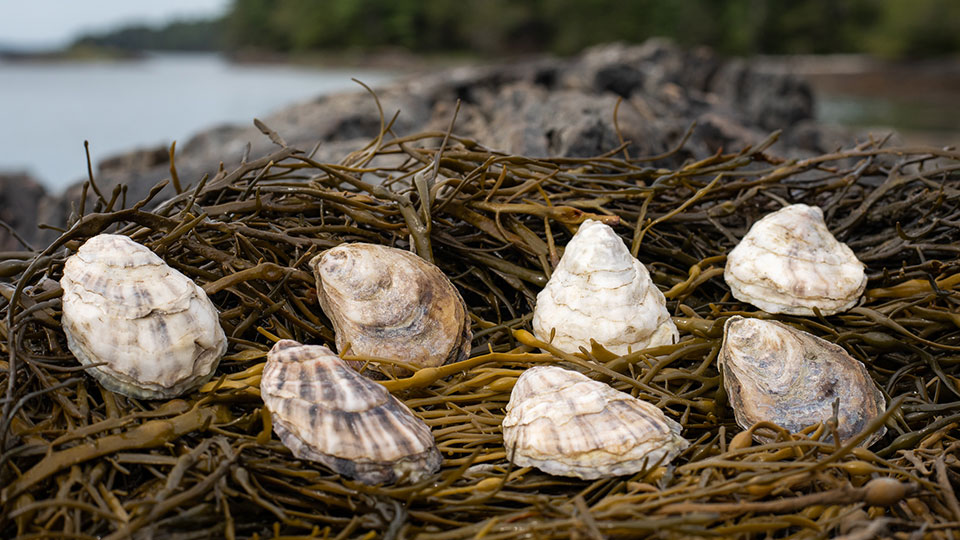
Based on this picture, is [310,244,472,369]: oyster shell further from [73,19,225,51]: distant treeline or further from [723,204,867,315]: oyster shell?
[73,19,225,51]: distant treeline

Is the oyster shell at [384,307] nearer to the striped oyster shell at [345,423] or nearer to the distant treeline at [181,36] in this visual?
the striped oyster shell at [345,423]

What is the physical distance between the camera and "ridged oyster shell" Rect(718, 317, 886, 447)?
1.43 m

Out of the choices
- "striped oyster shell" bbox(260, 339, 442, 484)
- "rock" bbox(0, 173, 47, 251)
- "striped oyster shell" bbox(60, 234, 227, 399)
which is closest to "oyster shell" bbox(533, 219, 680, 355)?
"striped oyster shell" bbox(260, 339, 442, 484)

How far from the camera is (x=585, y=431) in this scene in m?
1.30

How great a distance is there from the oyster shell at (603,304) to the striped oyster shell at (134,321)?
29.2 inches

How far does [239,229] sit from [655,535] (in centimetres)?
116

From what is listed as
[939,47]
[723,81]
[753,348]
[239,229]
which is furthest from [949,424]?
[939,47]

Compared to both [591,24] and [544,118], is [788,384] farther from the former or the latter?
[591,24]

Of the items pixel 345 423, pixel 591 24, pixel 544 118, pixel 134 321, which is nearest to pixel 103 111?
pixel 544 118

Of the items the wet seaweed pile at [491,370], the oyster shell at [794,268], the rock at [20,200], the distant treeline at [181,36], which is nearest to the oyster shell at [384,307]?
the wet seaweed pile at [491,370]

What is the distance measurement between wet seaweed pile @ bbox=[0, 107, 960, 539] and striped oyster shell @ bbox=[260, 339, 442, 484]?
0.03m

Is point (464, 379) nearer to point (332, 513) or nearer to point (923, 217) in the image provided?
point (332, 513)

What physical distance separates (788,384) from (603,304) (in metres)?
0.41

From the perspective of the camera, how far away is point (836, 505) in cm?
121
